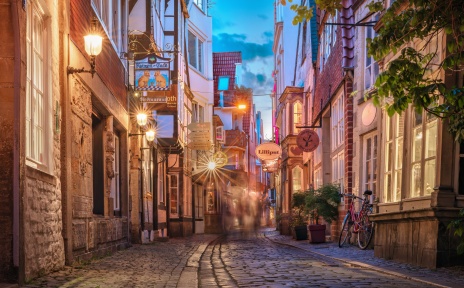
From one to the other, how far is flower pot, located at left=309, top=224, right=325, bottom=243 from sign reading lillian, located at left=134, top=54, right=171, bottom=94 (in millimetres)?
5929

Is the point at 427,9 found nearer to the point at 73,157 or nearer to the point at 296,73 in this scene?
the point at 73,157

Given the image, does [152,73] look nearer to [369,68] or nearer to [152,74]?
[152,74]

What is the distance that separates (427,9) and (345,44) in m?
12.7

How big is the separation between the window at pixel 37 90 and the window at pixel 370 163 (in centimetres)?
946

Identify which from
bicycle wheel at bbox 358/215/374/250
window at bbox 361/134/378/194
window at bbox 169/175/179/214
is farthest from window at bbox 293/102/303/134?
bicycle wheel at bbox 358/215/374/250

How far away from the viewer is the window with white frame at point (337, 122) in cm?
2086

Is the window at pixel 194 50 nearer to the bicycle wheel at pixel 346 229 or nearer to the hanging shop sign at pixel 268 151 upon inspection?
the hanging shop sign at pixel 268 151

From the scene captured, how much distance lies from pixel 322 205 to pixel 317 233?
81 centimetres

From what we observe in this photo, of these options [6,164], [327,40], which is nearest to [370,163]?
[327,40]

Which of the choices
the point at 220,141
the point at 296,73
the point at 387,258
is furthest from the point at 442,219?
the point at 220,141

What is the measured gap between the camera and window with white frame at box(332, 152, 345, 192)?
2112cm

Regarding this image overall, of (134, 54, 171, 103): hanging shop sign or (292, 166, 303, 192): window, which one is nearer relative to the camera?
(134, 54, 171, 103): hanging shop sign

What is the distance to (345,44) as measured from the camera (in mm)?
19359

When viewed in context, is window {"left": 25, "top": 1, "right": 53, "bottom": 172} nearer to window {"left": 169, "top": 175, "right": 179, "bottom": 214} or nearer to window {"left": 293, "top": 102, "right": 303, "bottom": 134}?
window {"left": 169, "top": 175, "right": 179, "bottom": 214}
